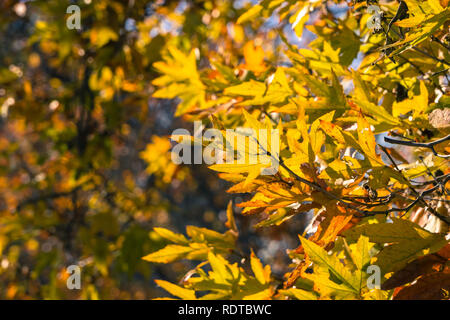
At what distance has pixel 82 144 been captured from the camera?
265 centimetres

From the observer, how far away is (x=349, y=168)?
0.66m

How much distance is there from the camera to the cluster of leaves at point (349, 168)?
2.03 ft

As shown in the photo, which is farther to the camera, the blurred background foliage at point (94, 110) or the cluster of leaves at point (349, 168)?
the blurred background foliage at point (94, 110)

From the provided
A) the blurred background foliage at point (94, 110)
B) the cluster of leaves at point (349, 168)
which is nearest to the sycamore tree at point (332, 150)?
the cluster of leaves at point (349, 168)

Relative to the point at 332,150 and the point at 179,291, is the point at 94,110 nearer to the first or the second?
the point at 179,291

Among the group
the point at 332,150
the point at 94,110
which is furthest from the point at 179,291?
the point at 94,110

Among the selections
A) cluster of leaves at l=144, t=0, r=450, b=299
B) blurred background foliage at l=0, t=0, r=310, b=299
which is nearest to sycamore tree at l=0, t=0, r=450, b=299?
cluster of leaves at l=144, t=0, r=450, b=299

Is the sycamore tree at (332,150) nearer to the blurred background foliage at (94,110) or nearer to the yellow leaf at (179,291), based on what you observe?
the yellow leaf at (179,291)

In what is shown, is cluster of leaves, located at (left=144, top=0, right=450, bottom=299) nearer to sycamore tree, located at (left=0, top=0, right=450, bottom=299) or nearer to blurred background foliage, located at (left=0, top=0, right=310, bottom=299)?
sycamore tree, located at (left=0, top=0, right=450, bottom=299)

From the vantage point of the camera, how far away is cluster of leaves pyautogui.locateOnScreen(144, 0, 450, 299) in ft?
2.03

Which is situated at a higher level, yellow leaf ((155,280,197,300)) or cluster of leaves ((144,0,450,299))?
cluster of leaves ((144,0,450,299))

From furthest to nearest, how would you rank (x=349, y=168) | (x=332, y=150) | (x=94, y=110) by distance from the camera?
(x=94, y=110), (x=332, y=150), (x=349, y=168)
